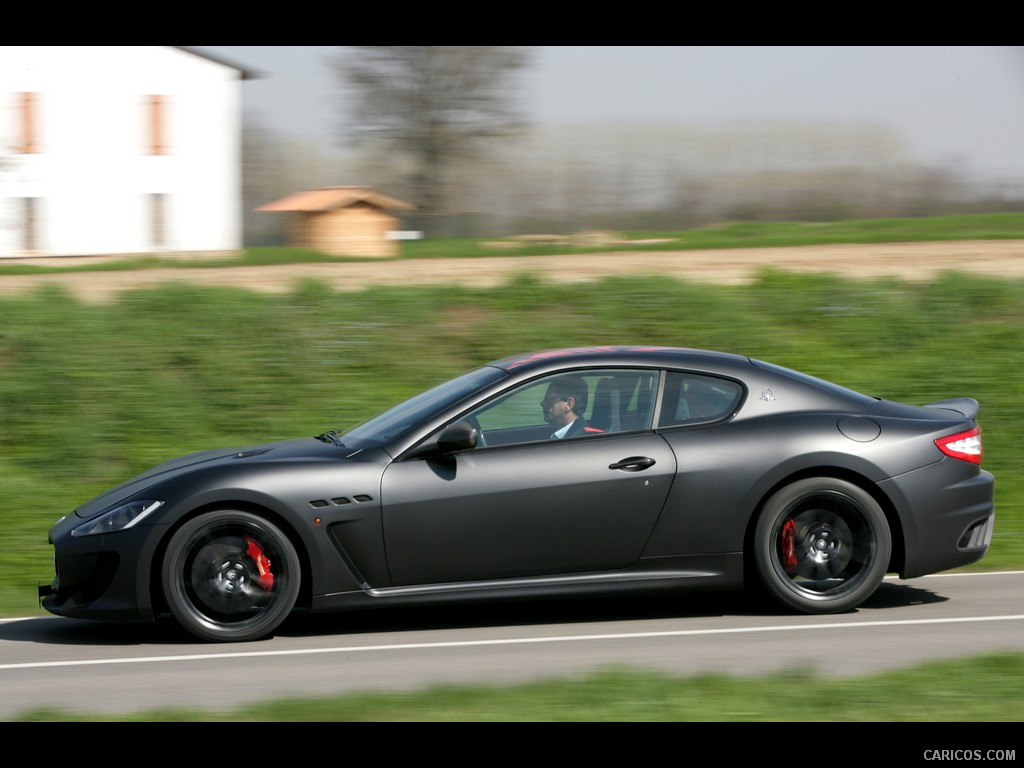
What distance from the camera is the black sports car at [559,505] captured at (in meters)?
6.15

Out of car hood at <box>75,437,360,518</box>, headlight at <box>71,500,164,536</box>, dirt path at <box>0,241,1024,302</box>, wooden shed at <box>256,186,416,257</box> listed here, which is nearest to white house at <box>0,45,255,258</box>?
wooden shed at <box>256,186,416,257</box>

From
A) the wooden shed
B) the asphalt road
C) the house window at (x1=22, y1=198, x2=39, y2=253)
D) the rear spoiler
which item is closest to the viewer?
the asphalt road

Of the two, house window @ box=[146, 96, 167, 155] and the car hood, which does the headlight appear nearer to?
the car hood

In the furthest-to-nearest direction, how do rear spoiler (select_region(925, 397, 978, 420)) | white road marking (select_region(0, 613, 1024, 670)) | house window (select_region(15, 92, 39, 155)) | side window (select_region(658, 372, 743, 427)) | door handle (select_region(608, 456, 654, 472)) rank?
house window (select_region(15, 92, 39, 155)), rear spoiler (select_region(925, 397, 978, 420)), side window (select_region(658, 372, 743, 427)), door handle (select_region(608, 456, 654, 472)), white road marking (select_region(0, 613, 1024, 670))

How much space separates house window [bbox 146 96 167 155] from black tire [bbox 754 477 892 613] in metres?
34.4

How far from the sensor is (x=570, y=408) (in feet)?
21.4

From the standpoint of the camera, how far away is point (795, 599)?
647cm

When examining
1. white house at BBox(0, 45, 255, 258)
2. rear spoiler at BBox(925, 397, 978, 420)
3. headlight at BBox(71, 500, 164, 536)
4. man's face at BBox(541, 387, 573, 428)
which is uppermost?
white house at BBox(0, 45, 255, 258)

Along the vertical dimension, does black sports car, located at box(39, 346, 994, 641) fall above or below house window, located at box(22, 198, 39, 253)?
below

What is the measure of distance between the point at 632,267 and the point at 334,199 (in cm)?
1350

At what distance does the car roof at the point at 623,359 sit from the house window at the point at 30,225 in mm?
26844

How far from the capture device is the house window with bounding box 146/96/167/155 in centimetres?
3791
